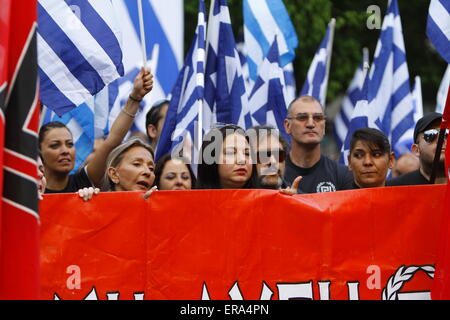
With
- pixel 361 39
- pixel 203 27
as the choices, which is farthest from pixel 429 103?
pixel 203 27

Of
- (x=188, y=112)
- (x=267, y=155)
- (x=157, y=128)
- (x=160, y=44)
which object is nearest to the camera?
(x=267, y=155)

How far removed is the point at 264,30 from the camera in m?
9.84

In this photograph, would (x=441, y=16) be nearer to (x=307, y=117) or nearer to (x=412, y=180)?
(x=412, y=180)

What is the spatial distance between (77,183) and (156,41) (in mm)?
4641

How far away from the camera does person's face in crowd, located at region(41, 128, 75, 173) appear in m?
6.96

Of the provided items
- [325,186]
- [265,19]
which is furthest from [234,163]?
[265,19]

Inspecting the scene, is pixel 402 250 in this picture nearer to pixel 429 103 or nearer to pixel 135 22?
pixel 135 22

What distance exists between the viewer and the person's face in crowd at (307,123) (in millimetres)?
7312

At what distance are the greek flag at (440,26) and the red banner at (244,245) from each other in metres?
1.42

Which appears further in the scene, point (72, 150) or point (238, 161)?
Answer: point (72, 150)

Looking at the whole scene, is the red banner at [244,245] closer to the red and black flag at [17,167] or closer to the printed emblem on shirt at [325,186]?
the printed emblem on shirt at [325,186]

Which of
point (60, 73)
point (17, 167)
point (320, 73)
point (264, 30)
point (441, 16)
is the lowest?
point (17, 167)

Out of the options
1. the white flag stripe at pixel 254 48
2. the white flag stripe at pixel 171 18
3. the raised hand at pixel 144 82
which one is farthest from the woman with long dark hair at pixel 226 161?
the white flag stripe at pixel 171 18

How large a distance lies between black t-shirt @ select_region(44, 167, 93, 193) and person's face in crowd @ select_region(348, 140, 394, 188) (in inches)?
75.2
